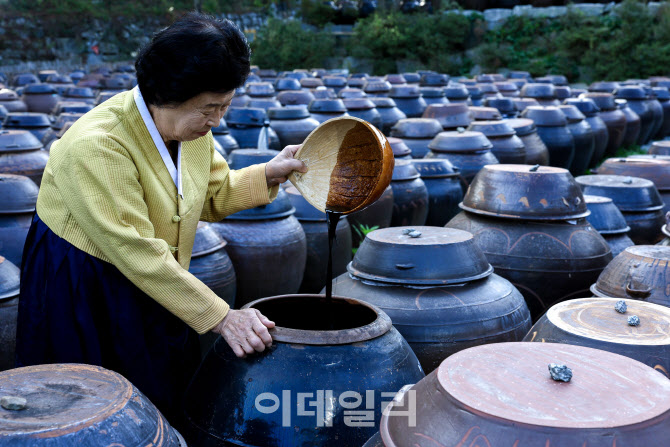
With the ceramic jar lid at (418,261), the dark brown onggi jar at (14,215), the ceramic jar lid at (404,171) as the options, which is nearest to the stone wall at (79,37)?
the ceramic jar lid at (404,171)

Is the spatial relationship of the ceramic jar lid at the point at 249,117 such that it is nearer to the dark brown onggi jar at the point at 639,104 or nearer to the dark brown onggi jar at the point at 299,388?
the dark brown onggi jar at the point at 299,388

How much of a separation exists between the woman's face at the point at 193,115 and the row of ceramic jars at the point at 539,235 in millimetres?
2352

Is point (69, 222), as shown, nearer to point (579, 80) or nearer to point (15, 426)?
point (15, 426)

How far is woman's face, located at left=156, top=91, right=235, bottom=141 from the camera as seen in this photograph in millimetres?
2074

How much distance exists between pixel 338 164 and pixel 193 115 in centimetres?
74

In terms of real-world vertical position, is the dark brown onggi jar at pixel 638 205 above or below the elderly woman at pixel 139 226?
below

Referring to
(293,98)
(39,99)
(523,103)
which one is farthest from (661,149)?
(39,99)

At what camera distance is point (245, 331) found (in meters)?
2.09

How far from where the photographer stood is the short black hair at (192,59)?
1.96 metres

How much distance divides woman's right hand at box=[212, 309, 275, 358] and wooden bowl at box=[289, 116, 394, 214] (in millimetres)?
620

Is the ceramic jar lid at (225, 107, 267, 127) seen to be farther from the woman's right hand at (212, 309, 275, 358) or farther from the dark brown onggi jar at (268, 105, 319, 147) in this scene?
the woman's right hand at (212, 309, 275, 358)

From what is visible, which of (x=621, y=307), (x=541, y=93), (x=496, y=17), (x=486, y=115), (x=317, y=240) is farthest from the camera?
(x=496, y=17)

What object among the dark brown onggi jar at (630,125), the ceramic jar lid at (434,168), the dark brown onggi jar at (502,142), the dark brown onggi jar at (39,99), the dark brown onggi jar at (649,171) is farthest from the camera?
the dark brown onggi jar at (630,125)

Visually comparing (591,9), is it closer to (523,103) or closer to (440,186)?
(523,103)
